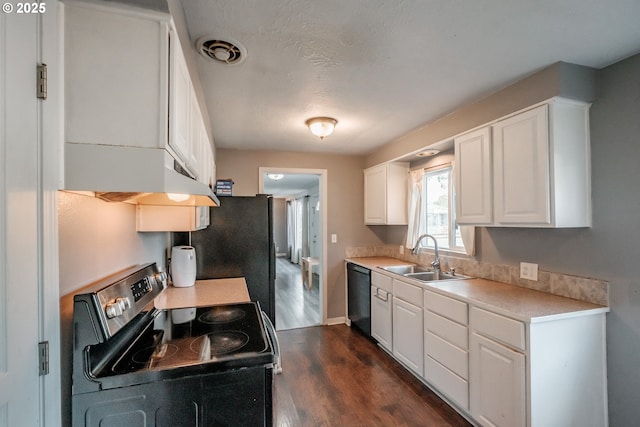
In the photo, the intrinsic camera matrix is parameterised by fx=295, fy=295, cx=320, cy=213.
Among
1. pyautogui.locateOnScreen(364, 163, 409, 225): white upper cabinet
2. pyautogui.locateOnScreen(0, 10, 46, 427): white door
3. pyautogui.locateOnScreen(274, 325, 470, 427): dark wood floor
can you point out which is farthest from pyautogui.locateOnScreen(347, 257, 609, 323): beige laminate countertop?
pyautogui.locateOnScreen(0, 10, 46, 427): white door

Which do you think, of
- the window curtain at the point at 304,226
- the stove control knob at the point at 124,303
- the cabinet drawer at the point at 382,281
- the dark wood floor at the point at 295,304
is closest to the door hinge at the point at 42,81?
the stove control knob at the point at 124,303

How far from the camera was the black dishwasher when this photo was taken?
3387 millimetres

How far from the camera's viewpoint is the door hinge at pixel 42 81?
792 mm

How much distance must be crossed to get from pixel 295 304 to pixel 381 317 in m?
2.10

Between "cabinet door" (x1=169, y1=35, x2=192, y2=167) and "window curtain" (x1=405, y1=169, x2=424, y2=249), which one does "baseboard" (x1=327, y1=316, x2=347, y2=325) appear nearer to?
"window curtain" (x1=405, y1=169, x2=424, y2=249)

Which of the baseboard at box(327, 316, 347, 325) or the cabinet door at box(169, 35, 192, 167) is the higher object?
the cabinet door at box(169, 35, 192, 167)

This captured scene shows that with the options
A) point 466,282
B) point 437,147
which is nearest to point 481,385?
point 466,282

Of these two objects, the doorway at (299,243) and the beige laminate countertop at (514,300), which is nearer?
the beige laminate countertop at (514,300)

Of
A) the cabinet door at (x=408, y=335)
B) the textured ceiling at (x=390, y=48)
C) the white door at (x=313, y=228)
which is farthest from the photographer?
the white door at (x=313, y=228)

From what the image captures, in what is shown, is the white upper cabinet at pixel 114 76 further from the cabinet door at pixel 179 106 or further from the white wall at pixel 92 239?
the white wall at pixel 92 239

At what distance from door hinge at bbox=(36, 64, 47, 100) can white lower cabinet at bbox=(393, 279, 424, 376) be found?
8.17ft

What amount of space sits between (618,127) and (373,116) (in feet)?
5.29

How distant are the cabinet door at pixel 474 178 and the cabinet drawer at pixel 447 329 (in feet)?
2.58

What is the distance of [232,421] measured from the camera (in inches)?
40.9
